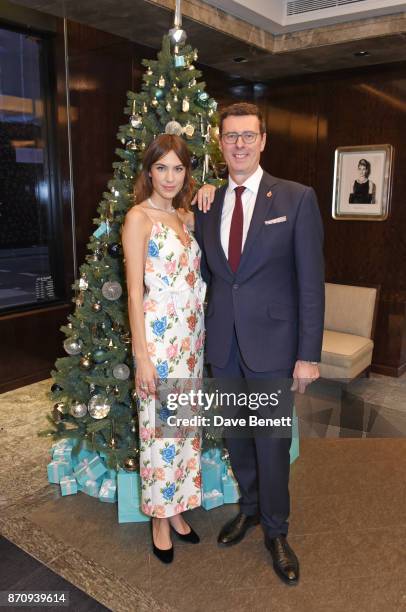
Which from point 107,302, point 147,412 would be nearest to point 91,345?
point 107,302

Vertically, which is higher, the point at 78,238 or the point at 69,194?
the point at 69,194

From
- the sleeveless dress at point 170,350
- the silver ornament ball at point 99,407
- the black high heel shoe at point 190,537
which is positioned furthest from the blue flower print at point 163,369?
the black high heel shoe at point 190,537

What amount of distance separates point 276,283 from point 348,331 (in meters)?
3.16

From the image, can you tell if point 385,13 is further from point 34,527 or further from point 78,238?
point 34,527

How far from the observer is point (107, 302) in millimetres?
2643

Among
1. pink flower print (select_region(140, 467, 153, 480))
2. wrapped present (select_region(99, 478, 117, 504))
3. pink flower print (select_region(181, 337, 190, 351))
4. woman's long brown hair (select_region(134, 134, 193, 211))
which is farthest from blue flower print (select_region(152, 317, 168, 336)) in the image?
wrapped present (select_region(99, 478, 117, 504))

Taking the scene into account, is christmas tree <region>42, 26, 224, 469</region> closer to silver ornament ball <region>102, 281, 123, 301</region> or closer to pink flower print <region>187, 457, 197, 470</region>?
silver ornament ball <region>102, 281, 123, 301</region>

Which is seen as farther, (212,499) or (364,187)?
(364,187)

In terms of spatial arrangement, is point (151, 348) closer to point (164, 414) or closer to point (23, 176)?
point (164, 414)

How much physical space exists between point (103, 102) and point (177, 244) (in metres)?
2.94

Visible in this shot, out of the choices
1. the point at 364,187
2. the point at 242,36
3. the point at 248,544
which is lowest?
the point at 248,544

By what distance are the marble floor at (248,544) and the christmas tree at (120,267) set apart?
41cm

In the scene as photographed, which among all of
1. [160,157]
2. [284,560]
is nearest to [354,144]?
[160,157]

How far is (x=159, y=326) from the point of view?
2.11m
